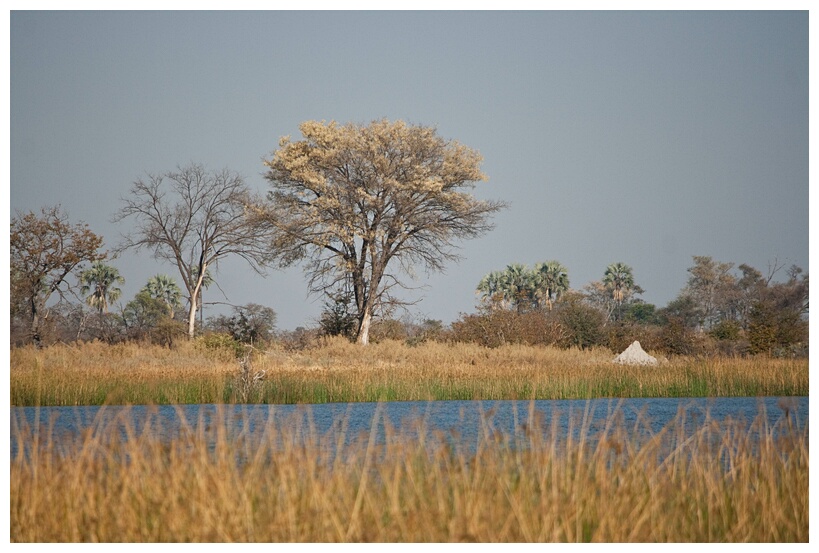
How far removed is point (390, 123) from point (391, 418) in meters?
16.1

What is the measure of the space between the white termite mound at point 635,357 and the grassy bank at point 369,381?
127 centimetres

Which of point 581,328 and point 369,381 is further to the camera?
point 581,328

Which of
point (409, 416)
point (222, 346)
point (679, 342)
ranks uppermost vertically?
point (679, 342)

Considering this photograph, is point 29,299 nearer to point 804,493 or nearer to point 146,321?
point 146,321

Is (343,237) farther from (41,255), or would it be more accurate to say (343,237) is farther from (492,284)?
(492,284)

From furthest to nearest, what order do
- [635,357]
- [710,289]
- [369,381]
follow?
[710,289]
[635,357]
[369,381]

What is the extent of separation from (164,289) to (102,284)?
3016 millimetres

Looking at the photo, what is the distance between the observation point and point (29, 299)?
2523 cm

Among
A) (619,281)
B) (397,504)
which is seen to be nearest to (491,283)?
(619,281)

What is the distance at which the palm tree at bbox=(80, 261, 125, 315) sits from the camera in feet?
128

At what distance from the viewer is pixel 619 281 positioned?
48406 mm

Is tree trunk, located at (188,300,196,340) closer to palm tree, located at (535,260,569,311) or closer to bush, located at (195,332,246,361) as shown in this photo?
bush, located at (195,332,246,361)

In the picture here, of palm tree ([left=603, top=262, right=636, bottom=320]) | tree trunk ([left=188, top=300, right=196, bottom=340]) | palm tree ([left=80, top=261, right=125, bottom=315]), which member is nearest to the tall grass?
tree trunk ([left=188, top=300, right=196, bottom=340])
